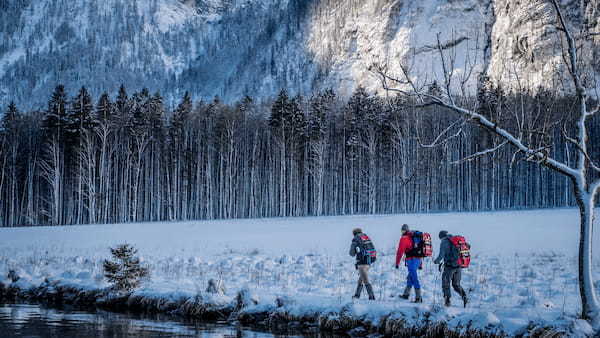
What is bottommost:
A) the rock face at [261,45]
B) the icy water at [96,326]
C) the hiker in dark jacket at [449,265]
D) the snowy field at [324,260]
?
the icy water at [96,326]

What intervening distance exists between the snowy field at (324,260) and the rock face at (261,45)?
41.6 metres

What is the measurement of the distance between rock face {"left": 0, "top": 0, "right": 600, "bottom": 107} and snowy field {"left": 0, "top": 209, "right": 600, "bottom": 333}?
1639 inches

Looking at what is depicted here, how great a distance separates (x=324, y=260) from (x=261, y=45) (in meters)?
132

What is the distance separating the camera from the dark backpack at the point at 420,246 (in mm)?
11516

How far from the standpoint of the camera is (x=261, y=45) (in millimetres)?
145250

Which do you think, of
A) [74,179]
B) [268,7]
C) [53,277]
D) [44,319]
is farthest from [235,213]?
[268,7]

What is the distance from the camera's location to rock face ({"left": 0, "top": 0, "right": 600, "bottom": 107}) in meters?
85.1

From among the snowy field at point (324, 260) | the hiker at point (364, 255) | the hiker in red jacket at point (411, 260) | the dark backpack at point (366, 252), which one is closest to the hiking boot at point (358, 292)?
the hiker at point (364, 255)

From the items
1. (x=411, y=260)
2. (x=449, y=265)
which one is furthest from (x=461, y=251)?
(x=411, y=260)

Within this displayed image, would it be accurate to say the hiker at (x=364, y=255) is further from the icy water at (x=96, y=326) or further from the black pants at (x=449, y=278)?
the icy water at (x=96, y=326)

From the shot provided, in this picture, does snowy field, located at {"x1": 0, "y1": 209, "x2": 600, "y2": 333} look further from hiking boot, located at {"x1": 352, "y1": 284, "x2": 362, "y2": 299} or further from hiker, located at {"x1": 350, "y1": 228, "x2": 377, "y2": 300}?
hiker, located at {"x1": 350, "y1": 228, "x2": 377, "y2": 300}

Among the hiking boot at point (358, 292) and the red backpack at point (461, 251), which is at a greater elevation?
the red backpack at point (461, 251)

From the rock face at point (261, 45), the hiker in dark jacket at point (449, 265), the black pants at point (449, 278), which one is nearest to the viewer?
the hiker in dark jacket at point (449, 265)

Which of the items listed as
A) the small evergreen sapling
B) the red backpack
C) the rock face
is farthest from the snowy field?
the rock face
